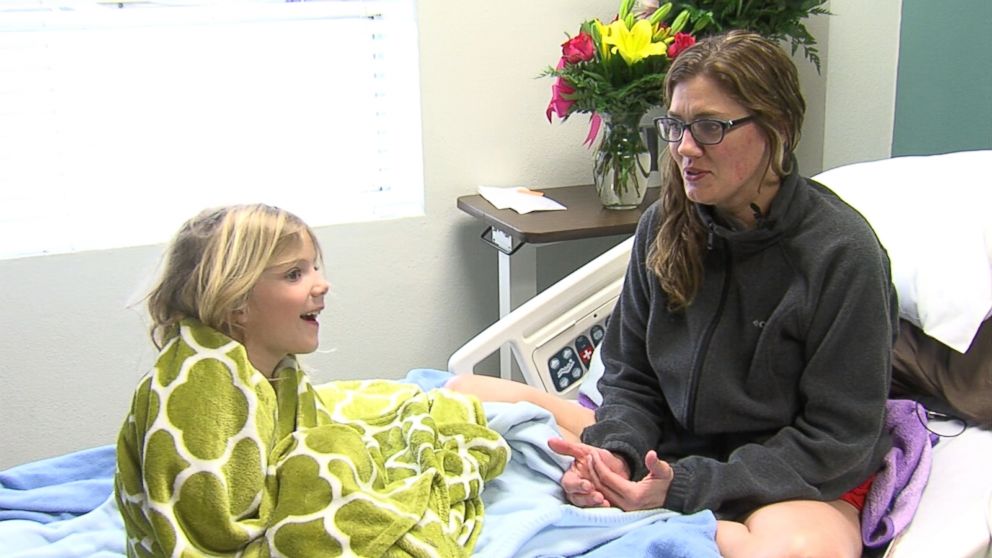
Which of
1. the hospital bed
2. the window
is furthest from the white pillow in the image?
the window

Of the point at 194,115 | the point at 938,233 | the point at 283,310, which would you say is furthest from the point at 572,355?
the point at 194,115

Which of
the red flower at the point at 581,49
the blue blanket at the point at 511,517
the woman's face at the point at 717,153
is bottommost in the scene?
the blue blanket at the point at 511,517

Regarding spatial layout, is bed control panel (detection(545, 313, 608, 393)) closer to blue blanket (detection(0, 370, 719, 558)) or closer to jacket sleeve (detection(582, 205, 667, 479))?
jacket sleeve (detection(582, 205, 667, 479))

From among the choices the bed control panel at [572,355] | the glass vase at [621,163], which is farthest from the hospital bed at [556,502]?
the glass vase at [621,163]

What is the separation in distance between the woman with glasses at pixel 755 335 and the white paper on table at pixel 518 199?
0.77 metres

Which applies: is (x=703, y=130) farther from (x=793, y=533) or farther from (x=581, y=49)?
(x=581, y=49)

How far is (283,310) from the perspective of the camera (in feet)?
4.00

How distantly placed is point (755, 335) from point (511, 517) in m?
0.44

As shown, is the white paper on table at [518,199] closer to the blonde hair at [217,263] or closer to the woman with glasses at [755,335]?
the woman with glasses at [755,335]

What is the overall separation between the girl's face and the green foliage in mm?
1314

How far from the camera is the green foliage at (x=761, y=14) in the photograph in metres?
2.20

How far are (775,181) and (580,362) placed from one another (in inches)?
27.0

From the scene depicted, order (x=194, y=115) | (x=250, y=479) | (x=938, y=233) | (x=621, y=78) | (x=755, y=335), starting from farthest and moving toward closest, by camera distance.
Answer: (x=194, y=115), (x=621, y=78), (x=938, y=233), (x=755, y=335), (x=250, y=479)

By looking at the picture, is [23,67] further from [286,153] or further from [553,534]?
[553,534]
